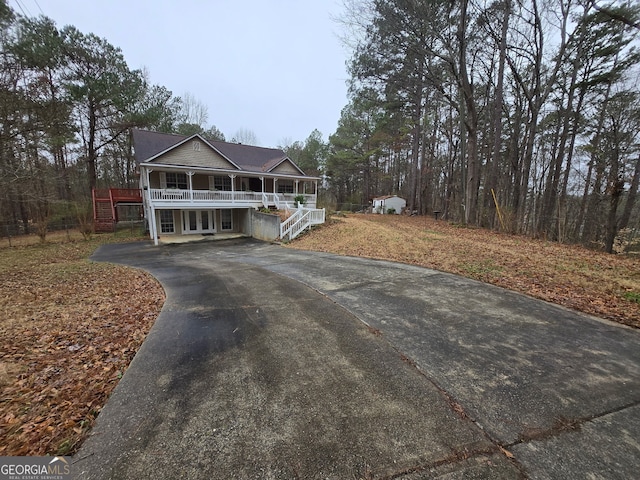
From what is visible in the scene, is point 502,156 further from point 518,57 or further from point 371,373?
point 371,373

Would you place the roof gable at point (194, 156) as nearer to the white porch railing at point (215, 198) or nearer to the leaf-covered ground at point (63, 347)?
the white porch railing at point (215, 198)

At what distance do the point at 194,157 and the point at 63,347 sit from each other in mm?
15556

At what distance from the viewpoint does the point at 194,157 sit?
16875 millimetres

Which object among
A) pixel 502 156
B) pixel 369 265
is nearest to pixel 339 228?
pixel 369 265

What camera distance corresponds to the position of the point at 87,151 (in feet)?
75.6

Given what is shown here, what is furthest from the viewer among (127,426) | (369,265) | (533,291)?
(369,265)

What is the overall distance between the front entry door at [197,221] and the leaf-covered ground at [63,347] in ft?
32.0

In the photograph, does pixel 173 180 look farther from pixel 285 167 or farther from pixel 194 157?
pixel 285 167

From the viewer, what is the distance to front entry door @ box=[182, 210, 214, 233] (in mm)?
17062

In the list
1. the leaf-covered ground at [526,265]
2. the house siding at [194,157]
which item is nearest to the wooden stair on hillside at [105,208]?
the house siding at [194,157]

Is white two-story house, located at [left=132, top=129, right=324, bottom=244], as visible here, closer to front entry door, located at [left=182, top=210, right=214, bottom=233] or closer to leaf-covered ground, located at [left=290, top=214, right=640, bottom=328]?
front entry door, located at [left=182, top=210, right=214, bottom=233]

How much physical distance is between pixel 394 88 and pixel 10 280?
18756mm

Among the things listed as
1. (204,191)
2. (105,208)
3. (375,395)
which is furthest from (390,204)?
(375,395)

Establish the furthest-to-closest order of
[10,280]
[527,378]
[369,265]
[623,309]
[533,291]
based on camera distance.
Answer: [369,265] → [10,280] → [533,291] → [623,309] → [527,378]
